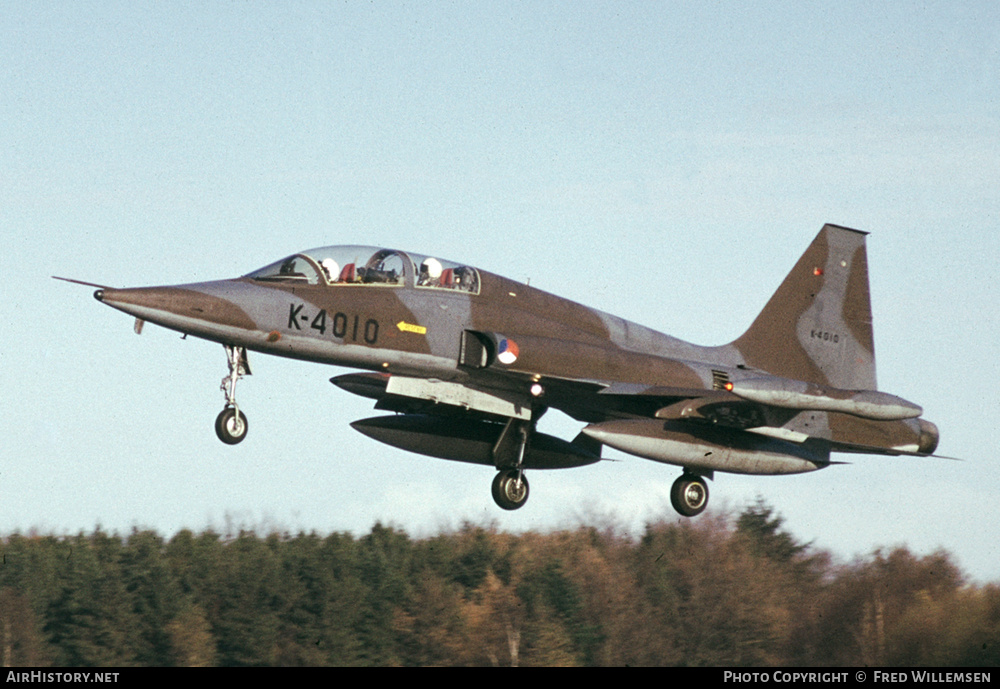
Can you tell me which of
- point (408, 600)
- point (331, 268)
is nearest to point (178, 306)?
point (331, 268)

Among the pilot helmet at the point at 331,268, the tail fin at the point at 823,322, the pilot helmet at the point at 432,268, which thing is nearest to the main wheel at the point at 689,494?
the tail fin at the point at 823,322

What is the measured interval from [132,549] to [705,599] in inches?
783

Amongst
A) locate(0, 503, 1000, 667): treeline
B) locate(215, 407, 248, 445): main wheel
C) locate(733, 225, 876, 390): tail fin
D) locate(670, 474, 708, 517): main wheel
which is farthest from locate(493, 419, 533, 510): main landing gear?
locate(0, 503, 1000, 667): treeline

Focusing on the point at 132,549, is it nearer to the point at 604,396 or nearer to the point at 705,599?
the point at 705,599

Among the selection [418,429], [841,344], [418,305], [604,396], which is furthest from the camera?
[841,344]

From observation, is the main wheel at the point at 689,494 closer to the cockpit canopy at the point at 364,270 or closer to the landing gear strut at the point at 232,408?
the cockpit canopy at the point at 364,270

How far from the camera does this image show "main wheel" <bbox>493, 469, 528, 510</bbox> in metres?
19.5

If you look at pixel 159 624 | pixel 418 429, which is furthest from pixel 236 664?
pixel 418 429

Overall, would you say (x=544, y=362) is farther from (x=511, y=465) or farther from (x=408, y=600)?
(x=408, y=600)

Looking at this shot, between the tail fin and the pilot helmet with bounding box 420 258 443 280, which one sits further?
the tail fin

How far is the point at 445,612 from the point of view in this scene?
1752 inches

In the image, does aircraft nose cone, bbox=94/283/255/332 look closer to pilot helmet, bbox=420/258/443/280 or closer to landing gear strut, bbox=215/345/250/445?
landing gear strut, bbox=215/345/250/445

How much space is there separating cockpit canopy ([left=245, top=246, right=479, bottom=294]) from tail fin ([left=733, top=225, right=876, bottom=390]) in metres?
5.93

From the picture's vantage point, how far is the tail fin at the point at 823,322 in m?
21.3
